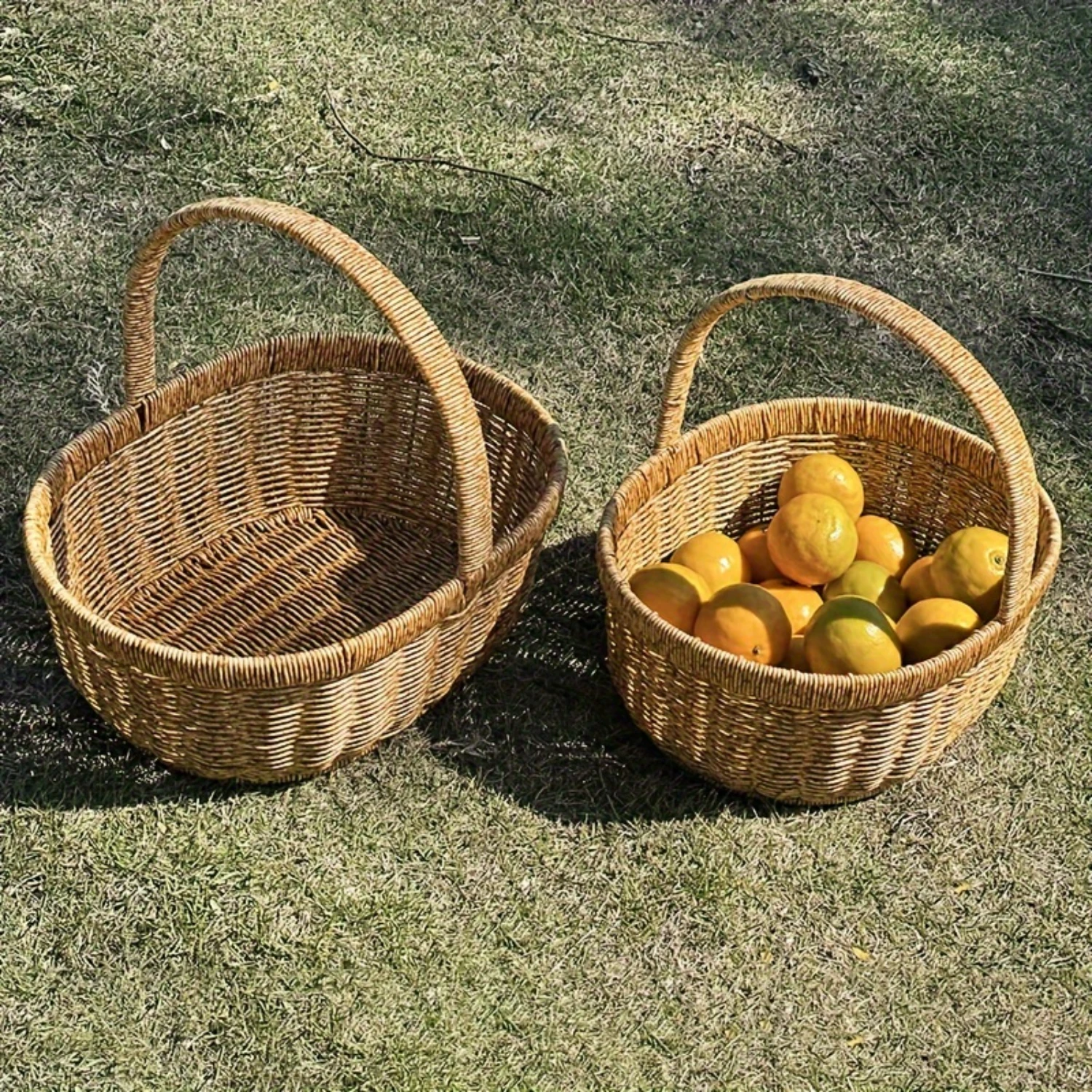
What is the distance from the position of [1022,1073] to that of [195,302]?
2.10 m

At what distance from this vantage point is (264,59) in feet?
12.3

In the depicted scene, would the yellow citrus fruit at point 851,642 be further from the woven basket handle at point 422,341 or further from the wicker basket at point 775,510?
the woven basket handle at point 422,341

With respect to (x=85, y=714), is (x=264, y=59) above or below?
above

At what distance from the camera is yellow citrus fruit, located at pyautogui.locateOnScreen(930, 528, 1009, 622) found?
7.16ft

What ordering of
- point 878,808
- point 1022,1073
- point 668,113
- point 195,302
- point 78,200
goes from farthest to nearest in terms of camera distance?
point 668,113 → point 78,200 → point 195,302 → point 878,808 → point 1022,1073

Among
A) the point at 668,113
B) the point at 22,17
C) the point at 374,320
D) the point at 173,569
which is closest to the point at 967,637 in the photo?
the point at 173,569

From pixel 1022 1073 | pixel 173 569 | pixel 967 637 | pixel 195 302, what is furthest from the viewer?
pixel 195 302

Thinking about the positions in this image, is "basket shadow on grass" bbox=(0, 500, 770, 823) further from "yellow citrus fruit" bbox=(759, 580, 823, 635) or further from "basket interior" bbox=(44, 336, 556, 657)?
"yellow citrus fruit" bbox=(759, 580, 823, 635)

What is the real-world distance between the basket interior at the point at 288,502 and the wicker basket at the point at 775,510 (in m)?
0.23

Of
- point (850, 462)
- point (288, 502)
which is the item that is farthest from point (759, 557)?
point (288, 502)

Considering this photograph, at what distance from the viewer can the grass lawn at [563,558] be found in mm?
1954

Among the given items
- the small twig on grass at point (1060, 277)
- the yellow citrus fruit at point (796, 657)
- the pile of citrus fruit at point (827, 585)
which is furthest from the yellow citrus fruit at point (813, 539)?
the small twig on grass at point (1060, 277)

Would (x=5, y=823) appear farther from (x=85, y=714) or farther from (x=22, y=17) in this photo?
(x=22, y=17)

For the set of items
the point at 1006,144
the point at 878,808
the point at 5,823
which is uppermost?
the point at 1006,144
